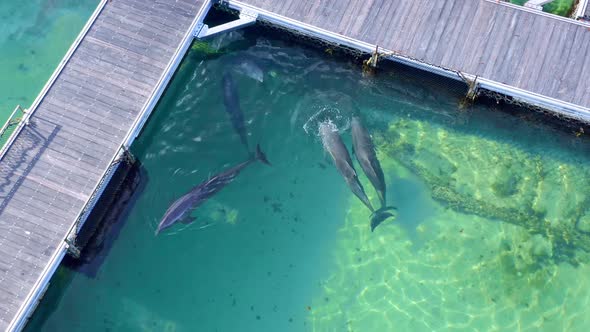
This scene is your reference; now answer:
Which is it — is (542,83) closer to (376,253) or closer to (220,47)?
(376,253)

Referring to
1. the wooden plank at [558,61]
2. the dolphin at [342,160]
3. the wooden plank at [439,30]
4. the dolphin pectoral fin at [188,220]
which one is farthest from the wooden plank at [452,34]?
the dolphin pectoral fin at [188,220]

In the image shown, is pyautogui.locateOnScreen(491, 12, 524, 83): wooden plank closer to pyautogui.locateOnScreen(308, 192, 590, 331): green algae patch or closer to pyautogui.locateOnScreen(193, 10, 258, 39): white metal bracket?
pyautogui.locateOnScreen(308, 192, 590, 331): green algae patch

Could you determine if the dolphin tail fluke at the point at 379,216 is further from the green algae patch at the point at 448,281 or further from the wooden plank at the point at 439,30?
the wooden plank at the point at 439,30

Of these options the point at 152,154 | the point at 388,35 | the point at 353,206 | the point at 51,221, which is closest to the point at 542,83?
the point at 388,35

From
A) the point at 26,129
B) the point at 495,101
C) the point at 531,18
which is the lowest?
the point at 26,129

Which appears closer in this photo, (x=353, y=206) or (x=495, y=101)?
(x=353, y=206)
